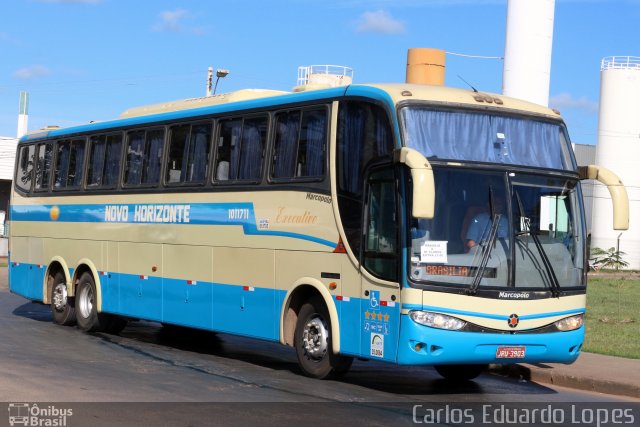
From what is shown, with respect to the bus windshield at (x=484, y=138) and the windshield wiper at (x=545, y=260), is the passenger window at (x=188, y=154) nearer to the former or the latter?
the bus windshield at (x=484, y=138)

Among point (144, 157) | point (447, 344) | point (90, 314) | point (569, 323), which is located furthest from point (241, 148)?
point (90, 314)

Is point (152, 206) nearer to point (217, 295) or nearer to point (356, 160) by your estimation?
point (217, 295)

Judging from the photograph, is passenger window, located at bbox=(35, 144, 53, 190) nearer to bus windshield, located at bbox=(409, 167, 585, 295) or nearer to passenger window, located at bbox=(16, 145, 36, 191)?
passenger window, located at bbox=(16, 145, 36, 191)

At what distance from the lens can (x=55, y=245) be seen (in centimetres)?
2061

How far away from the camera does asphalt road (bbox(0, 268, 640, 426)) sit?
10.3m

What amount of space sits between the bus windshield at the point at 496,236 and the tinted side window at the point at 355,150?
94 centimetres

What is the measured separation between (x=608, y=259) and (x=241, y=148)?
181 ft

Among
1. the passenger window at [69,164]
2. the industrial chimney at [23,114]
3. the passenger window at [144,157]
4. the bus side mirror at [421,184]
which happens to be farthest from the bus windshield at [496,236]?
the industrial chimney at [23,114]

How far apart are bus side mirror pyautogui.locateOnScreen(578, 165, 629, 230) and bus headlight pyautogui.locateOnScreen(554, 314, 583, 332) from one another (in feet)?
3.88

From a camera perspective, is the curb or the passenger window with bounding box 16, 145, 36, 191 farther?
the passenger window with bounding box 16, 145, 36, 191

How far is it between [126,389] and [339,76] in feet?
105

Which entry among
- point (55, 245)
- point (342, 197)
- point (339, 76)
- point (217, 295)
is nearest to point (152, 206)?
point (217, 295)

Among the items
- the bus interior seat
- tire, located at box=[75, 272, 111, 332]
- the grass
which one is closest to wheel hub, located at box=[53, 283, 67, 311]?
tire, located at box=[75, 272, 111, 332]

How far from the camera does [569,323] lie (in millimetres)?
12781
